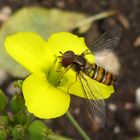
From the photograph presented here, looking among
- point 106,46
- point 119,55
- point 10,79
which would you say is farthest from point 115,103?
point 106,46

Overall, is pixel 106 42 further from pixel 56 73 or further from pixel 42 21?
pixel 42 21

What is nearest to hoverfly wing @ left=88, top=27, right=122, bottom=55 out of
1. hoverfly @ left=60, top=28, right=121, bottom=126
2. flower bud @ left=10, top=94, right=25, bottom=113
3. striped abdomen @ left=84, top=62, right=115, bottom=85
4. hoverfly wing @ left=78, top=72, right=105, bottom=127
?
hoverfly @ left=60, top=28, right=121, bottom=126

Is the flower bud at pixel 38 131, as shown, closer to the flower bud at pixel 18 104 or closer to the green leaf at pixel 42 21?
the flower bud at pixel 18 104

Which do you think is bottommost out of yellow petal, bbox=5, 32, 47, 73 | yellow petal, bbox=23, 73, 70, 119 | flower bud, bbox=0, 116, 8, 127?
flower bud, bbox=0, 116, 8, 127

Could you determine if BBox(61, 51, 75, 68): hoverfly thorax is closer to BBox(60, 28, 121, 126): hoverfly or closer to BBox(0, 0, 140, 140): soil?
BBox(60, 28, 121, 126): hoverfly

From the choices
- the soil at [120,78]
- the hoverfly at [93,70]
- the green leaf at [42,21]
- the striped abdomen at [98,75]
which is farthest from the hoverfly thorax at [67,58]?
the green leaf at [42,21]

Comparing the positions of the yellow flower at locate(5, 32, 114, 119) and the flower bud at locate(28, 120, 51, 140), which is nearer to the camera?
the yellow flower at locate(5, 32, 114, 119)
